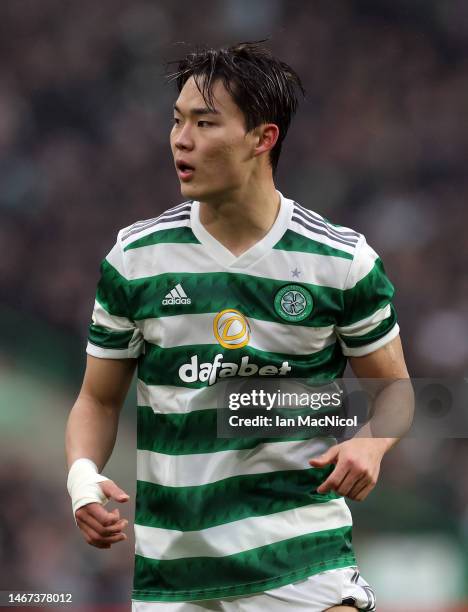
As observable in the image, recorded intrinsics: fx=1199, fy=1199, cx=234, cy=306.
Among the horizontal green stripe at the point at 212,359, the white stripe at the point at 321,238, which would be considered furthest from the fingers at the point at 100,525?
the white stripe at the point at 321,238

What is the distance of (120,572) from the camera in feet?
17.6

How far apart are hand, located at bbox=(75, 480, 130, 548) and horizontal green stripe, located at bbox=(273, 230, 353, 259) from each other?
70 centimetres

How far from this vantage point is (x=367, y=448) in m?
2.58

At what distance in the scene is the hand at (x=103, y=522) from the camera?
2.50 meters

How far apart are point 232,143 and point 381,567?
10.1ft

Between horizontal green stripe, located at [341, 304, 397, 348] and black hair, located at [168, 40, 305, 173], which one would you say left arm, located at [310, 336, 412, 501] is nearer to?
horizontal green stripe, located at [341, 304, 397, 348]

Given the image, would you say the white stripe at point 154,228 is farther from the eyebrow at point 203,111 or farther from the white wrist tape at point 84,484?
the white wrist tape at point 84,484

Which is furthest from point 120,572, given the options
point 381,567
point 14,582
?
point 381,567

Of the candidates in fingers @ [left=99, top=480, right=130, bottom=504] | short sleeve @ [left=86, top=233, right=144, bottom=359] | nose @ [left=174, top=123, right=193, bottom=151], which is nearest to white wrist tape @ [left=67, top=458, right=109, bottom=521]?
fingers @ [left=99, top=480, right=130, bottom=504]

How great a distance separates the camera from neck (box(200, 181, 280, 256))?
9.29ft

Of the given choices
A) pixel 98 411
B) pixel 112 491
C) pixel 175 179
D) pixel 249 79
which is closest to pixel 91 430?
pixel 98 411

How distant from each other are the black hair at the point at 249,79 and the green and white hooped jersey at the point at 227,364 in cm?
25

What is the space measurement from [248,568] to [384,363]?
0.58m

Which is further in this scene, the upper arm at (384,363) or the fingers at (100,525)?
the upper arm at (384,363)
